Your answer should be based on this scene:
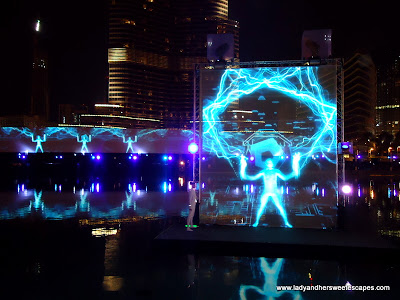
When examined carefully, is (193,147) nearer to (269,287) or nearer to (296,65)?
(296,65)

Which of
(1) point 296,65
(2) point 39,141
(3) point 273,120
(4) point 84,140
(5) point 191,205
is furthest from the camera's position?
(4) point 84,140

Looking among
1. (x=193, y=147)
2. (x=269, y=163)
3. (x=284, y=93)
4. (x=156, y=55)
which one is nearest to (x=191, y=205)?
(x=193, y=147)

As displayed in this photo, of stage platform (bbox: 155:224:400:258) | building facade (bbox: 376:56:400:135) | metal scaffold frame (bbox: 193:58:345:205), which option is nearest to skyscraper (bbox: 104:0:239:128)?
building facade (bbox: 376:56:400:135)

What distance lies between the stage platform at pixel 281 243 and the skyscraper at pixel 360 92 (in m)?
125

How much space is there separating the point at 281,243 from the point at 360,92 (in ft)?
439

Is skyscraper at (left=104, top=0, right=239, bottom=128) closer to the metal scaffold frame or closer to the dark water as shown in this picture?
the metal scaffold frame

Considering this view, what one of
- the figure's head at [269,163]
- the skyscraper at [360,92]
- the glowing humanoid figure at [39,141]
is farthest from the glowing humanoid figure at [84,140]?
the skyscraper at [360,92]

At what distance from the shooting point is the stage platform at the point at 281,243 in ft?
25.0

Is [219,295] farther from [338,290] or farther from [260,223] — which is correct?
[260,223]

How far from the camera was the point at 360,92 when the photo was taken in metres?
130

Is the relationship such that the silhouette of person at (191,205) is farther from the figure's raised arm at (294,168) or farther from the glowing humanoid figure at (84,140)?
the glowing humanoid figure at (84,140)

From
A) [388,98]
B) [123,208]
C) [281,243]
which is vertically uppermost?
[388,98]

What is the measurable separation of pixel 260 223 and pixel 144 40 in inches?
5021

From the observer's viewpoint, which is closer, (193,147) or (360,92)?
(193,147)
